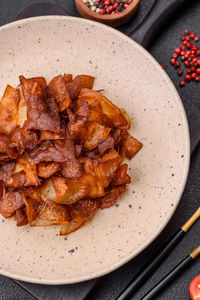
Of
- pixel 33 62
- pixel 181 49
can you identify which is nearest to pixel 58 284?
pixel 33 62

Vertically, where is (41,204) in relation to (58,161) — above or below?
below

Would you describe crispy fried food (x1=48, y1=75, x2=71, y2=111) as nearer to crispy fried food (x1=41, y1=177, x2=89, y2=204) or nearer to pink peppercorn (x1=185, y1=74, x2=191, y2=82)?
crispy fried food (x1=41, y1=177, x2=89, y2=204)

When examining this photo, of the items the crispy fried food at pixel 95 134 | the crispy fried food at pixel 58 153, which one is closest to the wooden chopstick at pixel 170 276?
the crispy fried food at pixel 58 153

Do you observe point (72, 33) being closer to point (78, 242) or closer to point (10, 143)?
point (10, 143)

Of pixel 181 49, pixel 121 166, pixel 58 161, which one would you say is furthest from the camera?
pixel 181 49

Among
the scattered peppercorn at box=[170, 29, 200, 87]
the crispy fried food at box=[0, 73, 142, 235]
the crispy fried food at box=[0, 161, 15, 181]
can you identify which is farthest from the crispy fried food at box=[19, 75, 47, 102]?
the scattered peppercorn at box=[170, 29, 200, 87]

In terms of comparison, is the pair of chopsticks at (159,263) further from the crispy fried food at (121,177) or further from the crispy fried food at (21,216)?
the crispy fried food at (21,216)

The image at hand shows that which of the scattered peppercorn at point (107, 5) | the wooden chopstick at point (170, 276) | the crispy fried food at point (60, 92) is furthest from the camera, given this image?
the scattered peppercorn at point (107, 5)
